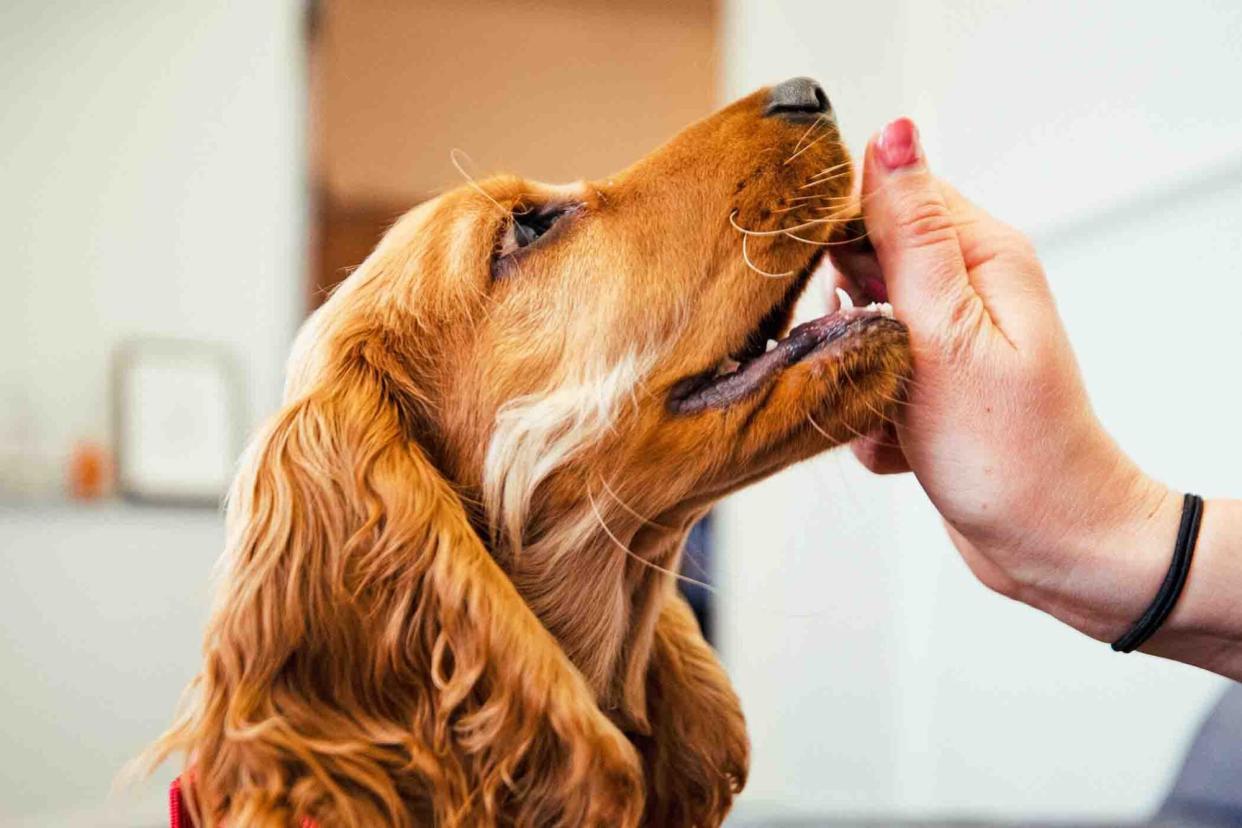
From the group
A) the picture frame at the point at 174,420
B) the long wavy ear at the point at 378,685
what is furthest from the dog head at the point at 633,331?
the picture frame at the point at 174,420

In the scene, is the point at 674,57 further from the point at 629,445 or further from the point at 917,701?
the point at 629,445

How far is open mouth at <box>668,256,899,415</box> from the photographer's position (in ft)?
3.90

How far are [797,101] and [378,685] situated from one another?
0.75 metres

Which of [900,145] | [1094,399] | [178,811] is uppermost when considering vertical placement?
[900,145]

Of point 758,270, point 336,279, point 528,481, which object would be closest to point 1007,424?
point 758,270

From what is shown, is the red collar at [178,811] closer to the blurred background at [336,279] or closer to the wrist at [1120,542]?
the wrist at [1120,542]

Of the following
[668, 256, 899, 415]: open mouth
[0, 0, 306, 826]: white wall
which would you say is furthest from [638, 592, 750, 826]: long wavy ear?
[0, 0, 306, 826]: white wall

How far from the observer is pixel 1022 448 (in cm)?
111

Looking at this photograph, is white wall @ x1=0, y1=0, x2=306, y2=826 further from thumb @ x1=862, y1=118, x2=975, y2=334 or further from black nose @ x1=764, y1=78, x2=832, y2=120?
thumb @ x1=862, y1=118, x2=975, y2=334

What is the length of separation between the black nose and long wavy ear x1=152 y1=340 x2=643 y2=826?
56 cm

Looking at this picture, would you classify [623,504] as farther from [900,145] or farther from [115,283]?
[115,283]

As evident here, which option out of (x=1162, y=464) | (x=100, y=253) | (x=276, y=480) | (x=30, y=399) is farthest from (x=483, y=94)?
(x=276, y=480)

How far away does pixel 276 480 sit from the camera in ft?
3.84

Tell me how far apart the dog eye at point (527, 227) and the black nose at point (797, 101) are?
0.90 feet
